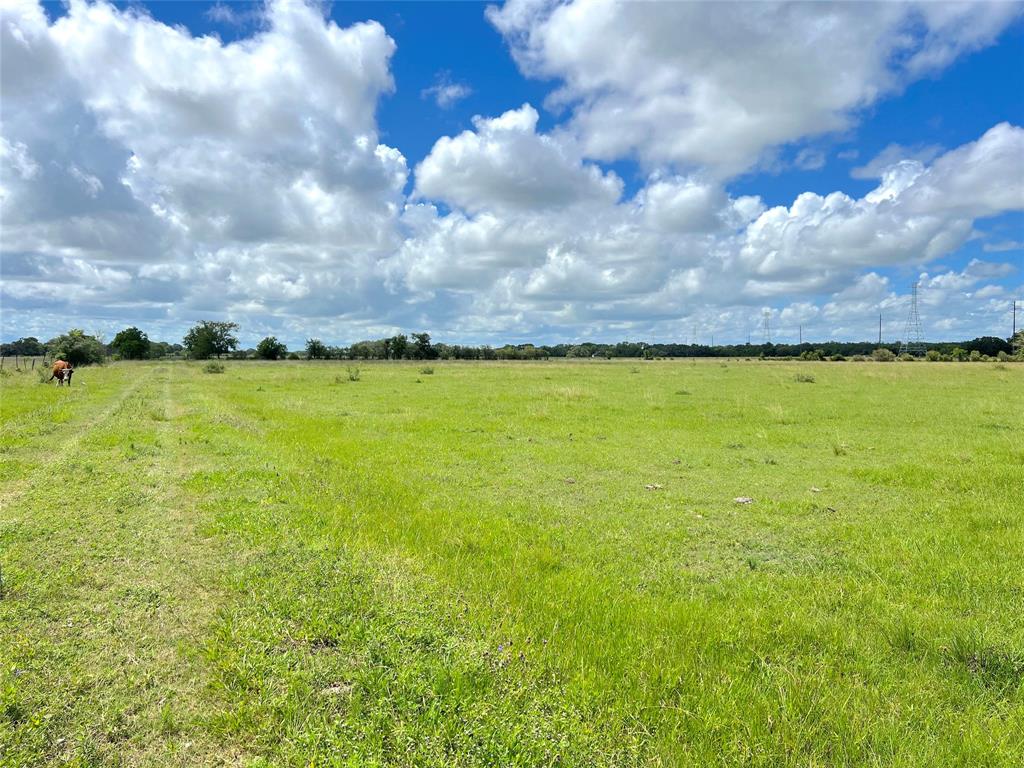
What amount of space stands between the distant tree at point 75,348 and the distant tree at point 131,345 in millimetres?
65188

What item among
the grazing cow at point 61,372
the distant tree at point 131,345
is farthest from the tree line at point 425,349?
the grazing cow at point 61,372

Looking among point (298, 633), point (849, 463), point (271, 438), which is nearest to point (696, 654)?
point (298, 633)

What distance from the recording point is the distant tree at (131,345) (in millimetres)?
131000

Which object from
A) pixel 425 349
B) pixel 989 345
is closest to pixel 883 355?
pixel 989 345

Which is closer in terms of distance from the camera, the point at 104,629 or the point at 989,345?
the point at 104,629

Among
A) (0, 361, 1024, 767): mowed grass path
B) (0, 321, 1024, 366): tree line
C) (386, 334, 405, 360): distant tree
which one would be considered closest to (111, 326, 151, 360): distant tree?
(0, 321, 1024, 366): tree line

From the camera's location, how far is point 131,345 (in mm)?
131250

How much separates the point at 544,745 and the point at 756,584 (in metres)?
4.01

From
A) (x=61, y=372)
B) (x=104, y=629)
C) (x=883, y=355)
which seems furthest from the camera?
(x=883, y=355)

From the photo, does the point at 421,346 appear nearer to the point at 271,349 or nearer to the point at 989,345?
the point at 271,349

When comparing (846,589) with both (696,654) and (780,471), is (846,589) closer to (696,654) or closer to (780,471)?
(696,654)

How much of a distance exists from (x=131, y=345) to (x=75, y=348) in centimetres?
7444

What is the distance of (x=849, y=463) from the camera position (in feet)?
43.7

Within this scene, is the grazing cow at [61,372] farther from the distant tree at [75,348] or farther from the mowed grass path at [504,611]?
the distant tree at [75,348]
